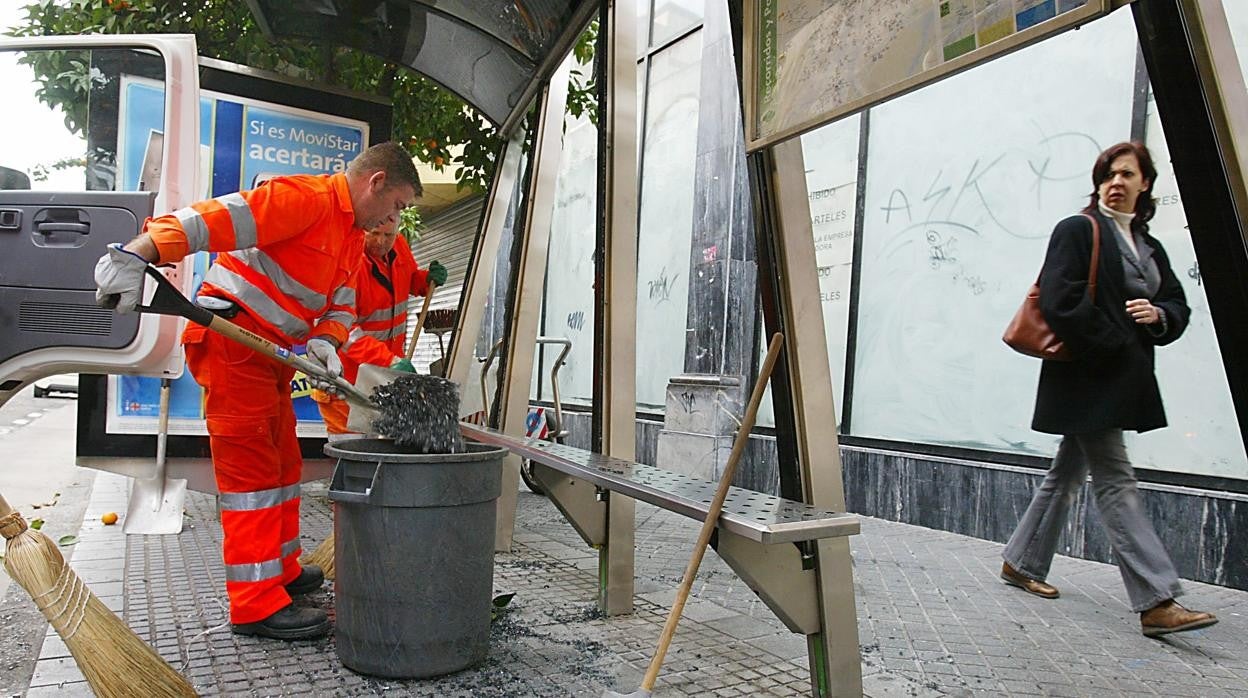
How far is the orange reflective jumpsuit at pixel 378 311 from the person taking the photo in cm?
443

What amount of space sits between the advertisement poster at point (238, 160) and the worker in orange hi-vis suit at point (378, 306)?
510 millimetres

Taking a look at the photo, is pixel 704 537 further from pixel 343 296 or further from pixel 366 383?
pixel 343 296

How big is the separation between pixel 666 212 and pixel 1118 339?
19.1 ft

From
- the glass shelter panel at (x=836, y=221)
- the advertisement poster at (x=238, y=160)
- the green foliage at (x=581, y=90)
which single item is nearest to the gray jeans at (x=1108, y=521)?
the glass shelter panel at (x=836, y=221)

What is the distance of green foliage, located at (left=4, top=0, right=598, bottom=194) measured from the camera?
19.0 feet

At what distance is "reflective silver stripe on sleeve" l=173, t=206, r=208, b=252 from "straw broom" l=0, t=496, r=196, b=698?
0.98 m

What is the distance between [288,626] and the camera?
→ 10.1ft

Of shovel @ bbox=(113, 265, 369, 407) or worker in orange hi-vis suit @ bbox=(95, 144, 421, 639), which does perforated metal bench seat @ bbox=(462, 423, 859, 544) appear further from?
worker in orange hi-vis suit @ bbox=(95, 144, 421, 639)

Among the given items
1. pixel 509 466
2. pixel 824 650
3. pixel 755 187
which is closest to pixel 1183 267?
pixel 755 187

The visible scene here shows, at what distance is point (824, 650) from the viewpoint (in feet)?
7.90

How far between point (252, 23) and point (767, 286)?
541 centimetres

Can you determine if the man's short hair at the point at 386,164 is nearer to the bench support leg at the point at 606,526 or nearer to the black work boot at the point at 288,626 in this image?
the bench support leg at the point at 606,526

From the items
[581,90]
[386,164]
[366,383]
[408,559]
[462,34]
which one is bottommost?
[408,559]

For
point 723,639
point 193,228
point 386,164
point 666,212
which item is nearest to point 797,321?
point 723,639
